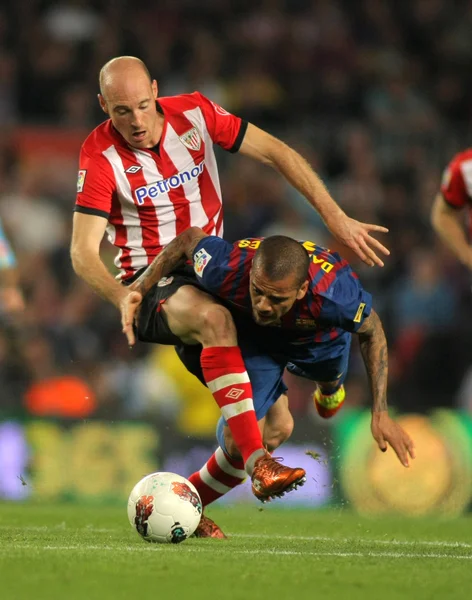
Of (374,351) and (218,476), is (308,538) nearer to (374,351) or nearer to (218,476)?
(218,476)

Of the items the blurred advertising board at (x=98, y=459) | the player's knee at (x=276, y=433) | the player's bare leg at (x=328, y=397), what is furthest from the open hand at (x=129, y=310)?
the blurred advertising board at (x=98, y=459)

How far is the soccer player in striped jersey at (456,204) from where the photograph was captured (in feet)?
24.6

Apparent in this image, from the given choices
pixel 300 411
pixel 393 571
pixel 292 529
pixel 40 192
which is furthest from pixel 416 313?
pixel 393 571

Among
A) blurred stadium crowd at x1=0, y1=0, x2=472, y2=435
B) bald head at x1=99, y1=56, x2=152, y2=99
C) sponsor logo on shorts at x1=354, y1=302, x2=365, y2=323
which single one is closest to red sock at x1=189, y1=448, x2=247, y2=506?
sponsor logo on shorts at x1=354, y1=302, x2=365, y2=323

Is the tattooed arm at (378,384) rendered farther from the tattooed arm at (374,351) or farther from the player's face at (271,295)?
the player's face at (271,295)

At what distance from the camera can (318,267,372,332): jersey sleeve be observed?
18.7 feet

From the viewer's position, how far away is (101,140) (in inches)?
249

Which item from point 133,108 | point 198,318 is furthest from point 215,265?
point 133,108

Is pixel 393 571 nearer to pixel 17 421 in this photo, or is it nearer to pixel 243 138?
pixel 243 138

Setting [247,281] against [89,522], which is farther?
[89,522]

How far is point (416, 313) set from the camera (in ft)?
37.4

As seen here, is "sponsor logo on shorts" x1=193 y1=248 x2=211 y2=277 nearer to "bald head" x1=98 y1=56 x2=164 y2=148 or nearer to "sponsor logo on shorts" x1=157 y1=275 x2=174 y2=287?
"sponsor logo on shorts" x1=157 y1=275 x2=174 y2=287

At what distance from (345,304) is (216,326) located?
23.8 inches

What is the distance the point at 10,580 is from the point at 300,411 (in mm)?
6363
